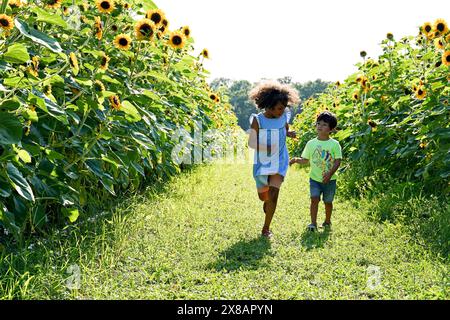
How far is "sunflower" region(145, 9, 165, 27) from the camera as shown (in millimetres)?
4238

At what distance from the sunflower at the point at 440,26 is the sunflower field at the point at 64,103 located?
88.6 inches

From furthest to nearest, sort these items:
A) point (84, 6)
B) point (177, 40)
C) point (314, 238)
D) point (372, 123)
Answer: point (372, 123)
point (177, 40)
point (314, 238)
point (84, 6)

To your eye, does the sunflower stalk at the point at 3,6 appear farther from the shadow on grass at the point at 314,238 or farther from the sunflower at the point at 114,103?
the shadow on grass at the point at 314,238

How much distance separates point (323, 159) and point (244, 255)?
155 cm

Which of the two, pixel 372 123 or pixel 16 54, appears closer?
pixel 16 54

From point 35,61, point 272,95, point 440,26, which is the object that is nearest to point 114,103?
point 35,61

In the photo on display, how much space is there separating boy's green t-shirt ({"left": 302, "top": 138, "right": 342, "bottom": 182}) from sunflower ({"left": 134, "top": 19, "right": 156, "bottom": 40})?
204 centimetres

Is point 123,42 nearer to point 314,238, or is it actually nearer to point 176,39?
point 176,39

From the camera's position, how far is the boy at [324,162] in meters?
5.02

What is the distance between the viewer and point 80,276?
126 inches

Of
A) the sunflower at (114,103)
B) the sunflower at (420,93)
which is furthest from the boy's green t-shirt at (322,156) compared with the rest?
the sunflower at (114,103)

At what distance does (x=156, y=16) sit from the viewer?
4.25 metres

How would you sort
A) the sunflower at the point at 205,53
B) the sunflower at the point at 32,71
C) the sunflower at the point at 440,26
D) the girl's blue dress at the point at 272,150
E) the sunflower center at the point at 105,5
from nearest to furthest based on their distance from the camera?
the sunflower at the point at 32,71
the sunflower center at the point at 105,5
the girl's blue dress at the point at 272,150
the sunflower at the point at 440,26
the sunflower at the point at 205,53
